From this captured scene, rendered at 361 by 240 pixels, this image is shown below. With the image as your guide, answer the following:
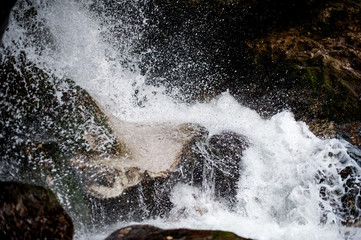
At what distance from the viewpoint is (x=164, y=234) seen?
2.82 m

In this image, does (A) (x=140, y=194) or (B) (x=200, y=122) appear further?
(B) (x=200, y=122)

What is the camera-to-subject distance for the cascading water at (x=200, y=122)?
410 cm

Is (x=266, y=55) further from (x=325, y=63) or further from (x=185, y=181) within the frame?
(x=185, y=181)

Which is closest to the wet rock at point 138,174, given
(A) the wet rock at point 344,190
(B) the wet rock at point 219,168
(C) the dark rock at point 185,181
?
(C) the dark rock at point 185,181

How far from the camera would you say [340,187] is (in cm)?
420

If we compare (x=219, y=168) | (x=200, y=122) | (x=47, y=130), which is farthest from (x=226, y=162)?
(x=47, y=130)

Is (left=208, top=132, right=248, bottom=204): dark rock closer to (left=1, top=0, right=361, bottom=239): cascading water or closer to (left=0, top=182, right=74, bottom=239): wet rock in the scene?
(left=1, top=0, right=361, bottom=239): cascading water

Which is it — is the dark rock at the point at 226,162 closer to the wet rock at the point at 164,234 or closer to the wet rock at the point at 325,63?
the wet rock at the point at 164,234

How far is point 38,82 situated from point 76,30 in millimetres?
2018

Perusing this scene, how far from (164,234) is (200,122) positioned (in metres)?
3.13

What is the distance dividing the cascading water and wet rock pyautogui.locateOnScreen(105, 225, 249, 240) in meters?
0.88

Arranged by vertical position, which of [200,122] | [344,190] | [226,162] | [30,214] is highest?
[200,122]

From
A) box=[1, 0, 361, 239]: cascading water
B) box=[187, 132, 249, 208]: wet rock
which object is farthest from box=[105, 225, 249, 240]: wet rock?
box=[187, 132, 249, 208]: wet rock

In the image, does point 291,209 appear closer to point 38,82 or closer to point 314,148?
point 314,148
